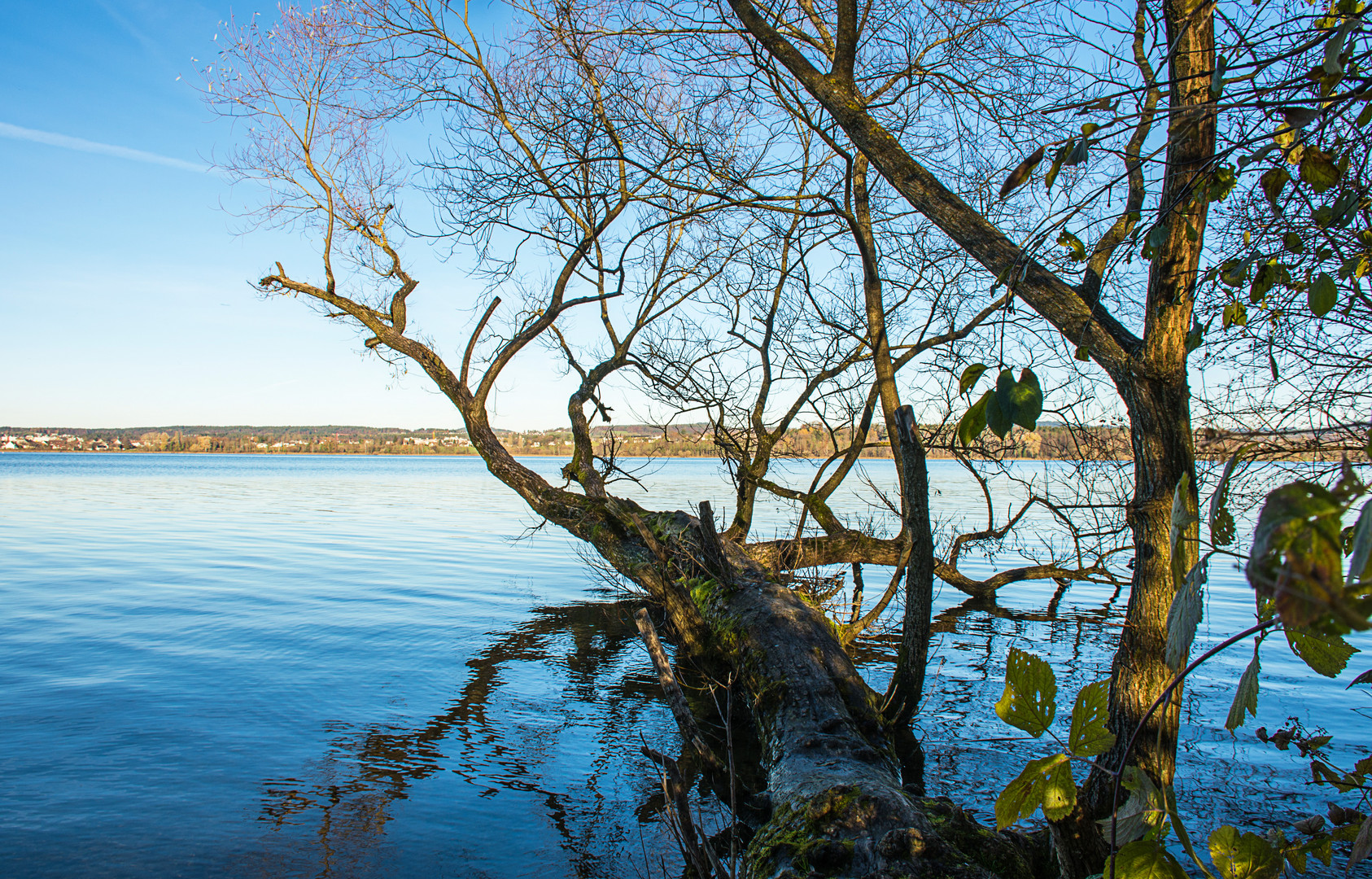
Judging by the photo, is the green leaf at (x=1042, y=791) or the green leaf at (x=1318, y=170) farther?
the green leaf at (x=1318, y=170)

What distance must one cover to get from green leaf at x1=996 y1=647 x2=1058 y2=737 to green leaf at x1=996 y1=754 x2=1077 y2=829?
6cm

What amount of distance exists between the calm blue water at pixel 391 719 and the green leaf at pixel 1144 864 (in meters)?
3.44

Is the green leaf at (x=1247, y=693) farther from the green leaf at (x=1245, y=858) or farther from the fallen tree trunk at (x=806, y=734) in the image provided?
the fallen tree trunk at (x=806, y=734)

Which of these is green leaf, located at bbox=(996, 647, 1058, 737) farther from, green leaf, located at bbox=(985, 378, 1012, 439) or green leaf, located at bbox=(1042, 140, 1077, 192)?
green leaf, located at bbox=(1042, 140, 1077, 192)

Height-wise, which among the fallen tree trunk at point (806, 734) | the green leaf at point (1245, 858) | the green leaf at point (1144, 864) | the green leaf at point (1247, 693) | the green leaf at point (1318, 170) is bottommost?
the fallen tree trunk at point (806, 734)

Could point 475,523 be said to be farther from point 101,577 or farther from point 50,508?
point 50,508

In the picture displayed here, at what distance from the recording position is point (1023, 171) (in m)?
1.62

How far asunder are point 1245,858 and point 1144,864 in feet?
1.05

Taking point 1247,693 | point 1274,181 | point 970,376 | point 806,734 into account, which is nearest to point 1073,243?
point 1274,181

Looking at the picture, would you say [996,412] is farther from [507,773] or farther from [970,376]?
[507,773]

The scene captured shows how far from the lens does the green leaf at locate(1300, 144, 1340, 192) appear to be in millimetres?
1849

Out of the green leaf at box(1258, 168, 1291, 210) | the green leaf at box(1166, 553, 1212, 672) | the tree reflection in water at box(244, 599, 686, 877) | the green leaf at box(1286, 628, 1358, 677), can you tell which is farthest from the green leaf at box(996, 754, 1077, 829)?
the tree reflection in water at box(244, 599, 686, 877)

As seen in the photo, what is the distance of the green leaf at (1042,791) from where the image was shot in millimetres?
1286

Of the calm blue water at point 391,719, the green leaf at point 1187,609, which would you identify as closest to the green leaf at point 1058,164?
the green leaf at point 1187,609
